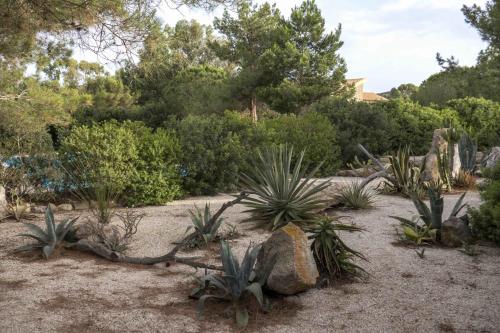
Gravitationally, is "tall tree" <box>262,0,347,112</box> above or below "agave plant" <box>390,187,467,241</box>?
above

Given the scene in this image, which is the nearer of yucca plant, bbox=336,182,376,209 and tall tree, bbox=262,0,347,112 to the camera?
yucca plant, bbox=336,182,376,209

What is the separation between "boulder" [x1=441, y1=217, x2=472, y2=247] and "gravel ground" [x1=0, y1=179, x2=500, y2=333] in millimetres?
239

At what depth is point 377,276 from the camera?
5.11 metres

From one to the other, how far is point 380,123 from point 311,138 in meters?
3.83

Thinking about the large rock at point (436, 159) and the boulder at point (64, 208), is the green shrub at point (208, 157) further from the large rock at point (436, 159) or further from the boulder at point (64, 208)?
the large rock at point (436, 159)

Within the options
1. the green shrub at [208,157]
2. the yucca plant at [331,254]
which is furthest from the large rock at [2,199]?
the yucca plant at [331,254]

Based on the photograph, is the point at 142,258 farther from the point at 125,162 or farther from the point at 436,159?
the point at 436,159

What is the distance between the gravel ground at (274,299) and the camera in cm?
397

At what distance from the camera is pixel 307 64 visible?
28281 millimetres

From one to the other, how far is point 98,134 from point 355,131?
918 centimetres

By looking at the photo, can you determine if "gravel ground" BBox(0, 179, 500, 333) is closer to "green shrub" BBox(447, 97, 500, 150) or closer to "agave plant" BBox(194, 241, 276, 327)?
"agave plant" BBox(194, 241, 276, 327)

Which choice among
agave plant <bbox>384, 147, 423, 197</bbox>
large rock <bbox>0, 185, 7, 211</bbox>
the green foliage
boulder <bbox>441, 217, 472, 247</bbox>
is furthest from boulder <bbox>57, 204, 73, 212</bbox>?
the green foliage

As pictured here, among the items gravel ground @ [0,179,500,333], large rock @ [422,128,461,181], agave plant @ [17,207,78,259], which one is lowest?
gravel ground @ [0,179,500,333]

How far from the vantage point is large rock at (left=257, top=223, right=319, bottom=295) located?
446cm
